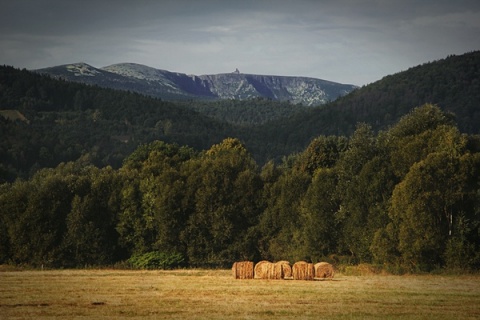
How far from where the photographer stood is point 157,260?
85.4 metres

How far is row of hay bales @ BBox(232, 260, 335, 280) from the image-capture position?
204ft

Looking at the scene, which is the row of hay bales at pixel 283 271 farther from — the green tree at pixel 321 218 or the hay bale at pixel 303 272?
the green tree at pixel 321 218

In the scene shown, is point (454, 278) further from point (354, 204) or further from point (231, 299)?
point (231, 299)

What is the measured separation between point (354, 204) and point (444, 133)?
11.6m

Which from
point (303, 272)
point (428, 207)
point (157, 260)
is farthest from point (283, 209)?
point (303, 272)

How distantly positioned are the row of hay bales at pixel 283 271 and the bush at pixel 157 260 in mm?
22792

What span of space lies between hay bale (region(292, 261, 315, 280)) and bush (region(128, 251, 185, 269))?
2585 centimetres

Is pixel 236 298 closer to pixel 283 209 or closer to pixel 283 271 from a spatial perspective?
pixel 283 271

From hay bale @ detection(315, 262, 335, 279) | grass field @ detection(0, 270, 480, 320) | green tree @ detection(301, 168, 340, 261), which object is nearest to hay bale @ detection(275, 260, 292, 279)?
hay bale @ detection(315, 262, 335, 279)

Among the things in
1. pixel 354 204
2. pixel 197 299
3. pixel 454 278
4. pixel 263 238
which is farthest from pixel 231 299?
pixel 263 238

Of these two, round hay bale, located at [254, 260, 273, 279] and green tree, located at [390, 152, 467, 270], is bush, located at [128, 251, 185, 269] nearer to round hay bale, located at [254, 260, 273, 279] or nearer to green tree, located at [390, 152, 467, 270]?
round hay bale, located at [254, 260, 273, 279]

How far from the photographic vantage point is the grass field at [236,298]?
131 ft

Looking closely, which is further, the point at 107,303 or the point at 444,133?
the point at 444,133

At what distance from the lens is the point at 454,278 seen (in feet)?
209
